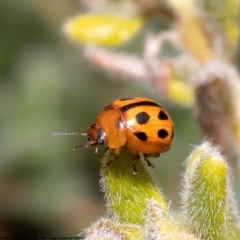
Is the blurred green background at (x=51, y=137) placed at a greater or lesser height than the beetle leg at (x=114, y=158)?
greater

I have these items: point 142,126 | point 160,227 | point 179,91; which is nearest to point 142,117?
point 142,126

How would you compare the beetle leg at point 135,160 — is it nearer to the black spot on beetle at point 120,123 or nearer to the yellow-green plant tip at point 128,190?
the yellow-green plant tip at point 128,190

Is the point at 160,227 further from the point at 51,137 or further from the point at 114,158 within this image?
the point at 51,137

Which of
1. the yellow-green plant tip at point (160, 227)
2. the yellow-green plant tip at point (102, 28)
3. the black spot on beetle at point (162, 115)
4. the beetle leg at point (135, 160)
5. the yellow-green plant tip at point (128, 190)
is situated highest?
the yellow-green plant tip at point (102, 28)

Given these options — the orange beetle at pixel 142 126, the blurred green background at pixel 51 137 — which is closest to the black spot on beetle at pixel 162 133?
the orange beetle at pixel 142 126

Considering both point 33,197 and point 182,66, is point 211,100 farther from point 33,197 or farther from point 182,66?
point 33,197
